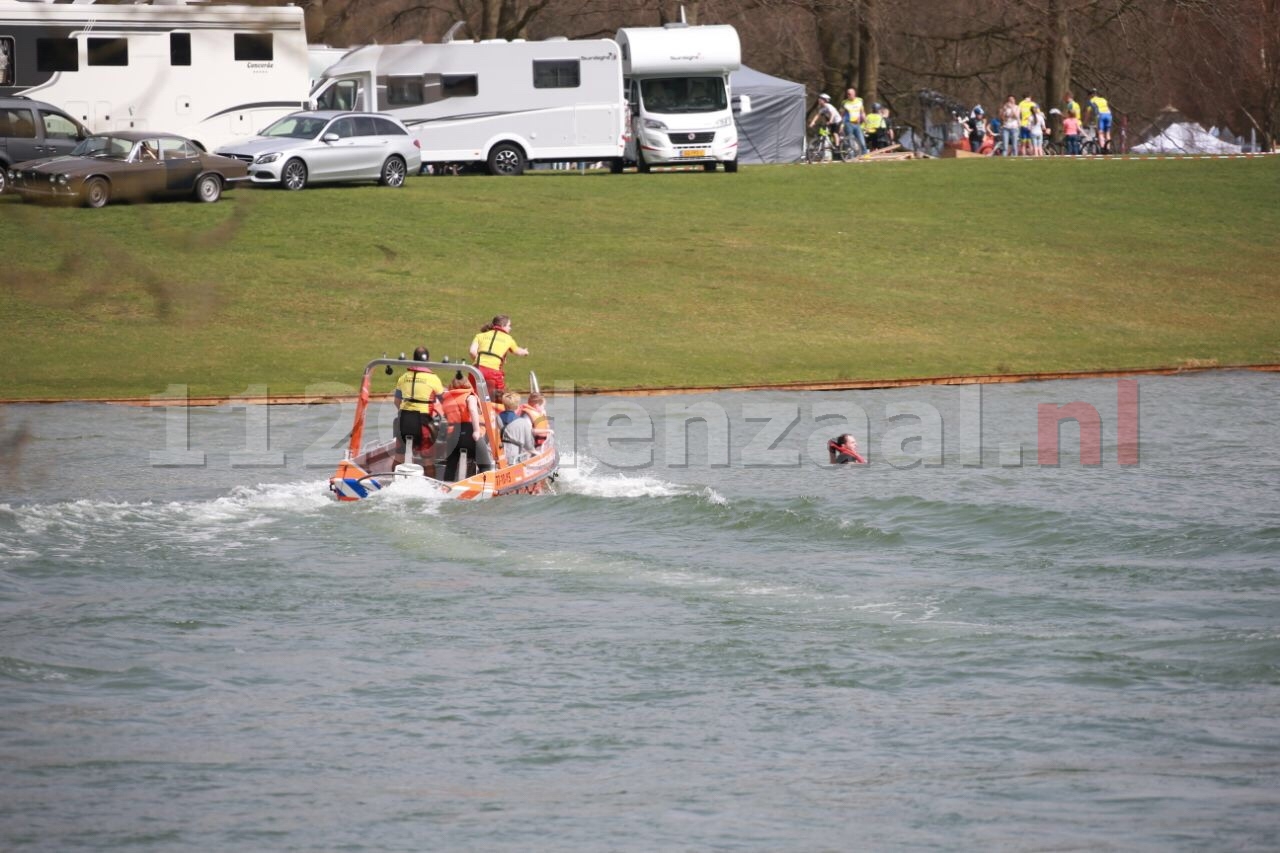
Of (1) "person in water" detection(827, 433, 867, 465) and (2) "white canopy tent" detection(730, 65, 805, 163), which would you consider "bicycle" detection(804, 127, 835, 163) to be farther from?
(1) "person in water" detection(827, 433, 867, 465)

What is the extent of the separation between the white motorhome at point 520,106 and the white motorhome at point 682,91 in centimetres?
85

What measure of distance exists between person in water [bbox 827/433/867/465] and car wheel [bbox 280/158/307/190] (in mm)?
20949

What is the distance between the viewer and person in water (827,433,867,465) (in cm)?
1948

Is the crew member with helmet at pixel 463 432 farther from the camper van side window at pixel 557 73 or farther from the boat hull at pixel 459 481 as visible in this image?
the camper van side window at pixel 557 73

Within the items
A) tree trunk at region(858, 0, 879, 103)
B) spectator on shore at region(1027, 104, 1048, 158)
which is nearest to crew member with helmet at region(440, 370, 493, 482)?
tree trunk at region(858, 0, 879, 103)

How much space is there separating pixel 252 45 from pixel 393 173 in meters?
35.3

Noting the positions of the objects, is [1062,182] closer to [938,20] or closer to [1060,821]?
[938,20]

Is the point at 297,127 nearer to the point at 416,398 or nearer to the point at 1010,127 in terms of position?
the point at 416,398

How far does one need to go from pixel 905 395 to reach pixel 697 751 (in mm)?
16199

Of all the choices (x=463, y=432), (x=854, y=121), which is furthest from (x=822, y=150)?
(x=463, y=432)

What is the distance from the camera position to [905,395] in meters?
25.7

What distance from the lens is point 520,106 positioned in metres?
41.1

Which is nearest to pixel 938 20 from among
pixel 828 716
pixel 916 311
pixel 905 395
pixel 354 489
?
pixel 916 311

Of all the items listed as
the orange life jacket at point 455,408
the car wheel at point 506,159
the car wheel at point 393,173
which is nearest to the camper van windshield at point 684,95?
the car wheel at point 506,159
